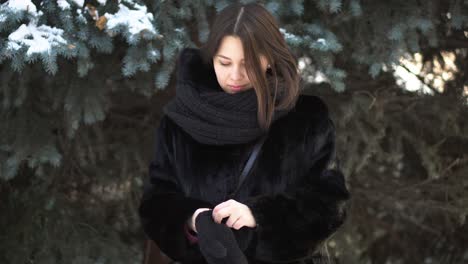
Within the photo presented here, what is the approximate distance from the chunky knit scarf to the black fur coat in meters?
0.08

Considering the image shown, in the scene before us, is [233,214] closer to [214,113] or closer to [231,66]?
[214,113]

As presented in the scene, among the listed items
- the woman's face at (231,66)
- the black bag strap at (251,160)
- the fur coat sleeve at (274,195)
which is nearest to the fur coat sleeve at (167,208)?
the fur coat sleeve at (274,195)

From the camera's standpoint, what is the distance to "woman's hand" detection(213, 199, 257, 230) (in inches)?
87.8

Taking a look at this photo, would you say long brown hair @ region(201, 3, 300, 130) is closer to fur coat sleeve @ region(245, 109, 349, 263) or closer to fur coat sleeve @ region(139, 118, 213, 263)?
fur coat sleeve @ region(245, 109, 349, 263)

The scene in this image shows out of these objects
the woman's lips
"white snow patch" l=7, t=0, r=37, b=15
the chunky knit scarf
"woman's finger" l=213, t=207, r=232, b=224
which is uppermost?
"white snow patch" l=7, t=0, r=37, b=15

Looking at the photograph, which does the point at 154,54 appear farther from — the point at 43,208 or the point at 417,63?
the point at 417,63

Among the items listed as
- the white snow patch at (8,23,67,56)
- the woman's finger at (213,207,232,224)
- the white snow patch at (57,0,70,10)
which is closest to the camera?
the woman's finger at (213,207,232,224)

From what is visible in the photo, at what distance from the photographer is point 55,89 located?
354 cm

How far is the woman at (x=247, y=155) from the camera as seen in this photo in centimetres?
236

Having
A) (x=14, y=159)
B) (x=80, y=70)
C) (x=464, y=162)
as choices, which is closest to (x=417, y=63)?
(x=464, y=162)

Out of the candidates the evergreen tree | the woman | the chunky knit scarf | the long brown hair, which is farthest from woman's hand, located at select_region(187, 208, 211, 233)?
the evergreen tree

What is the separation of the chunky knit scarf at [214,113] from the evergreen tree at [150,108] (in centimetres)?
62

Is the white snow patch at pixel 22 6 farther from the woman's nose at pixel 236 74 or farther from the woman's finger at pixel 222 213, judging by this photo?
the woman's finger at pixel 222 213

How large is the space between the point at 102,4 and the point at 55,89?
0.62 m
